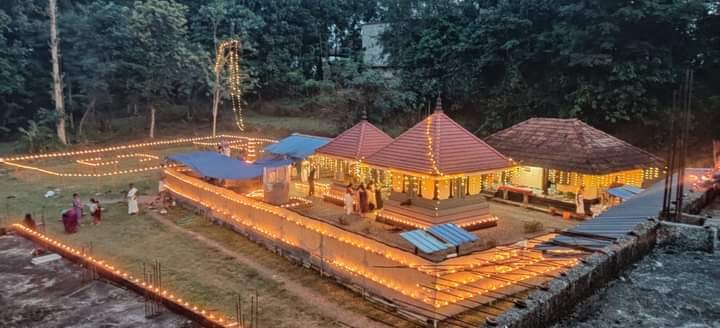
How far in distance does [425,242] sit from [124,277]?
8.03m

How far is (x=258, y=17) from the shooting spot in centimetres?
4619

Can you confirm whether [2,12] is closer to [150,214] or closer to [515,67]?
[150,214]

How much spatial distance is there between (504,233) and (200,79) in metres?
29.0

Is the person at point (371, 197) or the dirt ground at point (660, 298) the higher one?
the dirt ground at point (660, 298)

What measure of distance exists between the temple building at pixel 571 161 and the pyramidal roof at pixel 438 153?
10.3 feet

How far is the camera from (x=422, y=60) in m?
39.7

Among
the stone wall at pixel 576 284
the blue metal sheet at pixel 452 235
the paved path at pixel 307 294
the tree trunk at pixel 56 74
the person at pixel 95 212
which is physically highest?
the tree trunk at pixel 56 74

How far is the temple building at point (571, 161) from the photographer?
830 inches

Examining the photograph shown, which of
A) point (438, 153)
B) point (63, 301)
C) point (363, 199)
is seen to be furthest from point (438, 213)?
point (63, 301)

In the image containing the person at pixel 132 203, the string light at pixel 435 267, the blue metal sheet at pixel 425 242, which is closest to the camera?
the string light at pixel 435 267

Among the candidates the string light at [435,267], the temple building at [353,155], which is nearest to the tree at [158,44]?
the temple building at [353,155]

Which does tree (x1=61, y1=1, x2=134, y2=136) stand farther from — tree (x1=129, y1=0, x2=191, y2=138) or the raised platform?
the raised platform

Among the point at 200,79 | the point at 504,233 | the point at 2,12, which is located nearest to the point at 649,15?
the point at 504,233

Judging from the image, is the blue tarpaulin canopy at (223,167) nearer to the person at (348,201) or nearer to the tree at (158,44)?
the person at (348,201)
